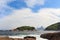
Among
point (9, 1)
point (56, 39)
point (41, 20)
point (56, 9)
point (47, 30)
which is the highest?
point (9, 1)

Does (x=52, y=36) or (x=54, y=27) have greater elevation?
(x=54, y=27)

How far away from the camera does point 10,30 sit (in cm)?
334

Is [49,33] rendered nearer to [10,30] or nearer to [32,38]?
[32,38]

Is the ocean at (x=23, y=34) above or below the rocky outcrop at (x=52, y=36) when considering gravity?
above

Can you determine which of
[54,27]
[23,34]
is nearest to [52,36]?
[54,27]

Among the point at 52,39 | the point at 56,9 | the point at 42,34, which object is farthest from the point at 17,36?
the point at 56,9

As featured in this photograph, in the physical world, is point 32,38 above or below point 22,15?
below

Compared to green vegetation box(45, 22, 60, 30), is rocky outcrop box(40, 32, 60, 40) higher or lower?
lower

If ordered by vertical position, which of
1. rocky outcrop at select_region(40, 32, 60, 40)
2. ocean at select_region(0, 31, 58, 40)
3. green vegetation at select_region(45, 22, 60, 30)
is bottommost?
rocky outcrop at select_region(40, 32, 60, 40)

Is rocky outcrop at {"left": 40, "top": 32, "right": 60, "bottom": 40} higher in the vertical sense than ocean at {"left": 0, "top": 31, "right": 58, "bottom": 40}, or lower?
lower

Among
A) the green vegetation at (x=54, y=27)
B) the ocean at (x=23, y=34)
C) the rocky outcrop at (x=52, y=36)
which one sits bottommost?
the rocky outcrop at (x=52, y=36)

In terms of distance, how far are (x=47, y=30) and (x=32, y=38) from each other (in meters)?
0.41

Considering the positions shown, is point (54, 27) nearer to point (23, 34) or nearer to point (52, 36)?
point (52, 36)

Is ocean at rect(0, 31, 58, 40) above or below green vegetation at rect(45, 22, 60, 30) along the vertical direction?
below
